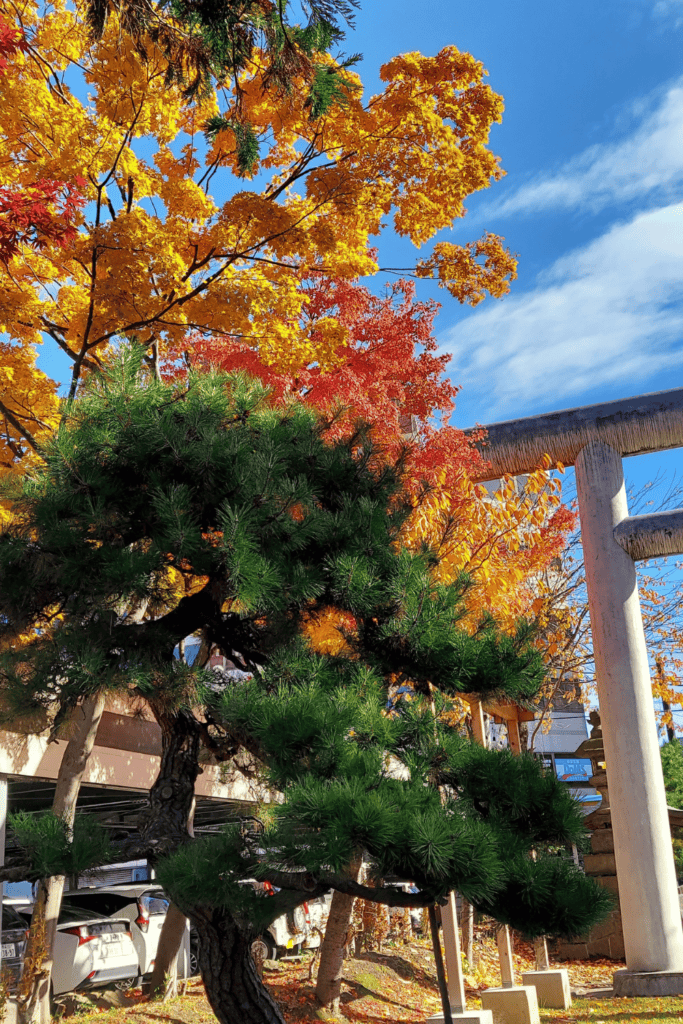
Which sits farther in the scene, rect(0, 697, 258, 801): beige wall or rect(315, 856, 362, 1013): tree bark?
rect(315, 856, 362, 1013): tree bark

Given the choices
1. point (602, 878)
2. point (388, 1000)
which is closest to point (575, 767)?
point (602, 878)

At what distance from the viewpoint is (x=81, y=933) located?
9.07 meters

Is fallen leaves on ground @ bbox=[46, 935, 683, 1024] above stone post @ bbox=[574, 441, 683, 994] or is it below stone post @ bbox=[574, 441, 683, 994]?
below

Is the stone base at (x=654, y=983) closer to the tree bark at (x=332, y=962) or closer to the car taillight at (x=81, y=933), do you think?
the tree bark at (x=332, y=962)

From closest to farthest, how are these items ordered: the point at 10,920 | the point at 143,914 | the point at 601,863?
1. the point at 10,920
2. the point at 143,914
3. the point at 601,863

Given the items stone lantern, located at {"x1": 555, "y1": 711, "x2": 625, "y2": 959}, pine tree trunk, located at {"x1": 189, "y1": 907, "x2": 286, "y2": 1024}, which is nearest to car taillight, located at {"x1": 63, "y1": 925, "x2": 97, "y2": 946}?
pine tree trunk, located at {"x1": 189, "y1": 907, "x2": 286, "y2": 1024}

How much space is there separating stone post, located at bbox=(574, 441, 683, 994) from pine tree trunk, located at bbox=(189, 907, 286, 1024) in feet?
22.7

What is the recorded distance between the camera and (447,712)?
3.97m

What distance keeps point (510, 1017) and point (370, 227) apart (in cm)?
746

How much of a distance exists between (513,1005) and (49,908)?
4261mm

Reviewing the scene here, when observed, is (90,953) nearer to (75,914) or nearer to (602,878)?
(75,914)

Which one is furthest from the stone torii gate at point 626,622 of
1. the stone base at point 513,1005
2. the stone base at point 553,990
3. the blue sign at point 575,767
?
the blue sign at point 575,767

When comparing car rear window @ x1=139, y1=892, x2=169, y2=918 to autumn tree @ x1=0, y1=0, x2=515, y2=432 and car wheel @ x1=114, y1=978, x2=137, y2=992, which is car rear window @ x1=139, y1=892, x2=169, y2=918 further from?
autumn tree @ x1=0, y1=0, x2=515, y2=432

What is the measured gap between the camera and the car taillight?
354 inches
